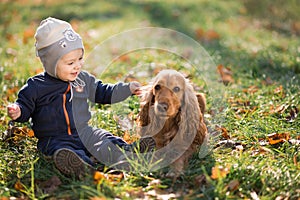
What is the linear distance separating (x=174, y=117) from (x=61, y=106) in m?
0.96

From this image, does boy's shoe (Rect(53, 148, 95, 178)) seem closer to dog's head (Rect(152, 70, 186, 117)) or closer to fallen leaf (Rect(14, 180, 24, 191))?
fallen leaf (Rect(14, 180, 24, 191))

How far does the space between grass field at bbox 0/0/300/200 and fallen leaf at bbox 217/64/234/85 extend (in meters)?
0.01

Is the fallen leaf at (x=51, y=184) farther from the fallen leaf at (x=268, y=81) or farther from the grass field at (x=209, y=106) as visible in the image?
the fallen leaf at (x=268, y=81)

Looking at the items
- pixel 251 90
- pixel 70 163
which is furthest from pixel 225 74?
pixel 70 163

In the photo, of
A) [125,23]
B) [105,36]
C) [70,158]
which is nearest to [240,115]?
[70,158]

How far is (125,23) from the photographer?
29.2 feet

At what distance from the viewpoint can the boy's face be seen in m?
3.36

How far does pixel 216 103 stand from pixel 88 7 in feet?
22.7

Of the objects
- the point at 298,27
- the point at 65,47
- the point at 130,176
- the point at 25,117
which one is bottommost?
the point at 298,27

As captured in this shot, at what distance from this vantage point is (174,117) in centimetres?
323

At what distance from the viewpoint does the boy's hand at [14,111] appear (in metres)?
3.12

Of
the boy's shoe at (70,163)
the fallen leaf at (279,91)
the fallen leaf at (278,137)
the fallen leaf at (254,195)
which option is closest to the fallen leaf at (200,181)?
the fallen leaf at (254,195)

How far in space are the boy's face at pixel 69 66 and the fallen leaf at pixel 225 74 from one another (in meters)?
2.31

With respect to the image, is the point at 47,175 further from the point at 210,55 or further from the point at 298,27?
the point at 298,27
